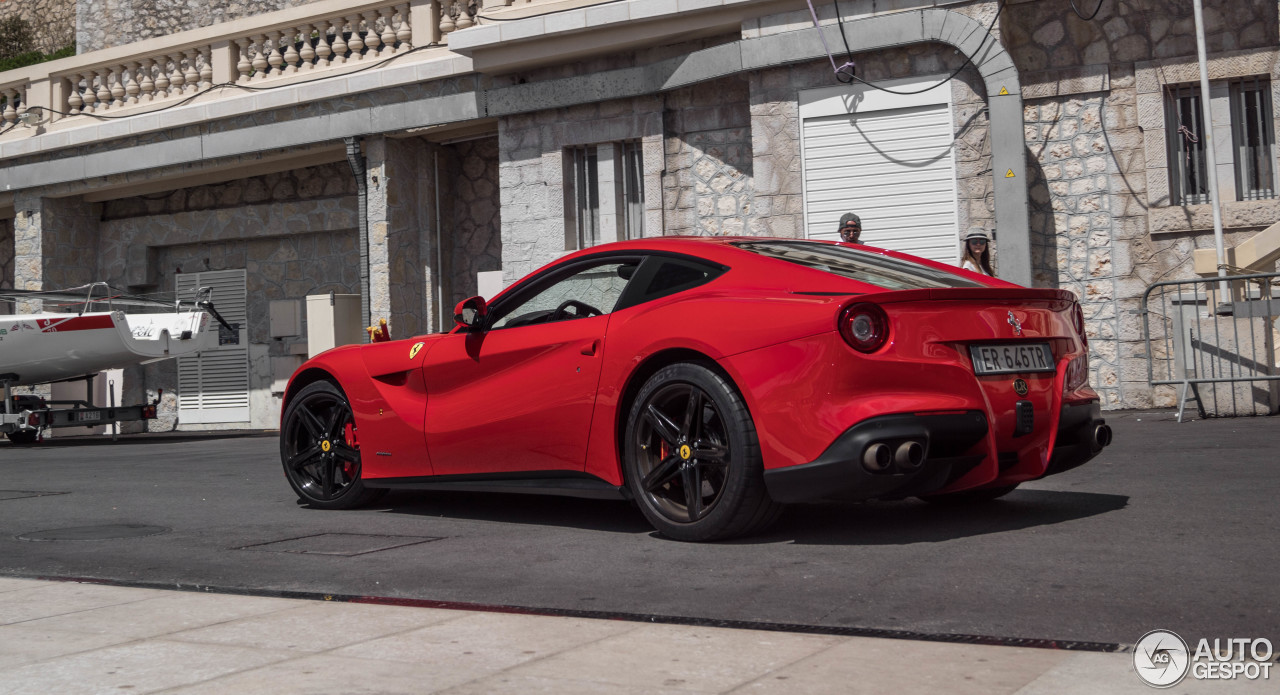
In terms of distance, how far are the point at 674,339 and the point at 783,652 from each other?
2.02m

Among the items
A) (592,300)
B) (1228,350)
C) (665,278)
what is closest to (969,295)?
(665,278)

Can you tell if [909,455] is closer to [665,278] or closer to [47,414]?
[665,278]

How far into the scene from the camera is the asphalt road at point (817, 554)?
3699 mm

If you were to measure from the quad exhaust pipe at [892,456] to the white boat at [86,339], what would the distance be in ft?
44.3

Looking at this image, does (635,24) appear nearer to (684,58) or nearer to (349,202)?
(684,58)

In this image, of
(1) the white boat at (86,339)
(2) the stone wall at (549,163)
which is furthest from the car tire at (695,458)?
(1) the white boat at (86,339)

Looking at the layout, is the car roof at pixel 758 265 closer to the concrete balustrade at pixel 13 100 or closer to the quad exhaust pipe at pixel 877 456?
the quad exhaust pipe at pixel 877 456

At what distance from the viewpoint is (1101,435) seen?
5211mm

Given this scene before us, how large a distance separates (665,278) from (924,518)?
1550 millimetres

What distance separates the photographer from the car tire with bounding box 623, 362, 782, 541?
4.80 meters

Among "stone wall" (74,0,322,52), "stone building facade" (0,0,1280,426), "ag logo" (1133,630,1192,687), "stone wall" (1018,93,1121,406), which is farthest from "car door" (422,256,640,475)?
"stone wall" (74,0,322,52)

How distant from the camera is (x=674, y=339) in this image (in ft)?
16.6

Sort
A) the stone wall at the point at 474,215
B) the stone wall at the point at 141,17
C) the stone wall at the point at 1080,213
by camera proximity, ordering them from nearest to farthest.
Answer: the stone wall at the point at 1080,213 → the stone wall at the point at 474,215 → the stone wall at the point at 141,17

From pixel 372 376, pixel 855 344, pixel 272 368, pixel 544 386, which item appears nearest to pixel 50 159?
pixel 272 368
